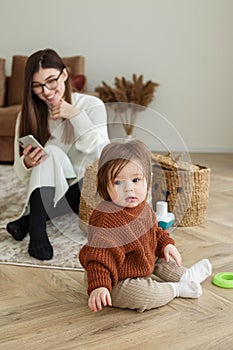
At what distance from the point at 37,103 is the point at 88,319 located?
1.06 metres

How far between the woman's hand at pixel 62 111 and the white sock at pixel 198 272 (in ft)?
2.75

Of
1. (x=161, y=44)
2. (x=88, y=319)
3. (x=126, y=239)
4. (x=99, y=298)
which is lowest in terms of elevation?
(x=88, y=319)

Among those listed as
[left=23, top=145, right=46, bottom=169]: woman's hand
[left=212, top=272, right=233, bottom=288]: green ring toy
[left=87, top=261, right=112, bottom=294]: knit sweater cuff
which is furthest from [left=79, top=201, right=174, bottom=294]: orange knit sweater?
[left=23, top=145, right=46, bottom=169]: woman's hand

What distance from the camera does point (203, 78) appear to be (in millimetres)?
5023

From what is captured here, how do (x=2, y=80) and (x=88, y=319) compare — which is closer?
(x=88, y=319)

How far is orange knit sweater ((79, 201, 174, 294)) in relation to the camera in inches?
67.2

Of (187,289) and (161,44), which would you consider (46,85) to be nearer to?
(187,289)

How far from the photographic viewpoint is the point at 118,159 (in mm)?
1771

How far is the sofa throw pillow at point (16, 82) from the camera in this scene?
4922 mm

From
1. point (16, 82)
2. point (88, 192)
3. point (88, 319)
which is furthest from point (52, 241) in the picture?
point (16, 82)

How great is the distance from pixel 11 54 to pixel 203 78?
1821 millimetres

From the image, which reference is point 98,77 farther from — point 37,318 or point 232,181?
point 37,318

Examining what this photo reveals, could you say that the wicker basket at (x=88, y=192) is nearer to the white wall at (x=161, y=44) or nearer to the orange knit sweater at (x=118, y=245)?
the orange knit sweater at (x=118, y=245)

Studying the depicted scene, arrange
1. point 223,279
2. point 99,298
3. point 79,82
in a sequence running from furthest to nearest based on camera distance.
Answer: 1. point 79,82
2. point 223,279
3. point 99,298
